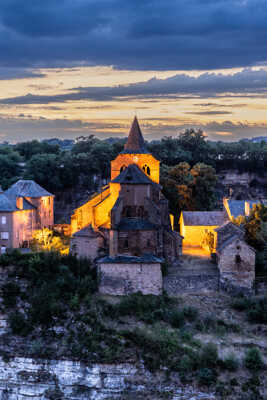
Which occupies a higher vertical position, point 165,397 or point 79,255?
point 79,255

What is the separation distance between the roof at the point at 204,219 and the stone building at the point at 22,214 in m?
14.7

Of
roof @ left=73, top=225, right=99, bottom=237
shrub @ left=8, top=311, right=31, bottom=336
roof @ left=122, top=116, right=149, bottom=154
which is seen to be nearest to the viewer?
shrub @ left=8, top=311, right=31, bottom=336

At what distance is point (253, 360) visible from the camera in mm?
23125

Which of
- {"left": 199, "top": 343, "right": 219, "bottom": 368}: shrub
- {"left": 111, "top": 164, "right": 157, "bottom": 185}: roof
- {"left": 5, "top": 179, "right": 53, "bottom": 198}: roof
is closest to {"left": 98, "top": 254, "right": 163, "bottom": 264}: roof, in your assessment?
{"left": 111, "top": 164, "right": 157, "bottom": 185}: roof

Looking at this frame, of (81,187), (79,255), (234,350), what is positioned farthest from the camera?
(81,187)

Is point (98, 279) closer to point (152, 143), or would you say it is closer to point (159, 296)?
point (159, 296)

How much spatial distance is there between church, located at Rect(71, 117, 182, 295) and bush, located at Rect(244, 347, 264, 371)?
7651 mm

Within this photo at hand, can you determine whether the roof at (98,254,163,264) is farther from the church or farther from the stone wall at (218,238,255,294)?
the stone wall at (218,238,255,294)

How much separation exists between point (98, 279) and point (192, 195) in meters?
25.9

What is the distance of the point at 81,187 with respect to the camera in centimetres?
6219

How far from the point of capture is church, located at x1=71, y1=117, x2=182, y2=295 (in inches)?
1133

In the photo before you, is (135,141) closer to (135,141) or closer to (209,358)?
(135,141)

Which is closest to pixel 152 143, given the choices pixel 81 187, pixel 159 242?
pixel 81 187

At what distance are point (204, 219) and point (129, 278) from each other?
15.2 meters
